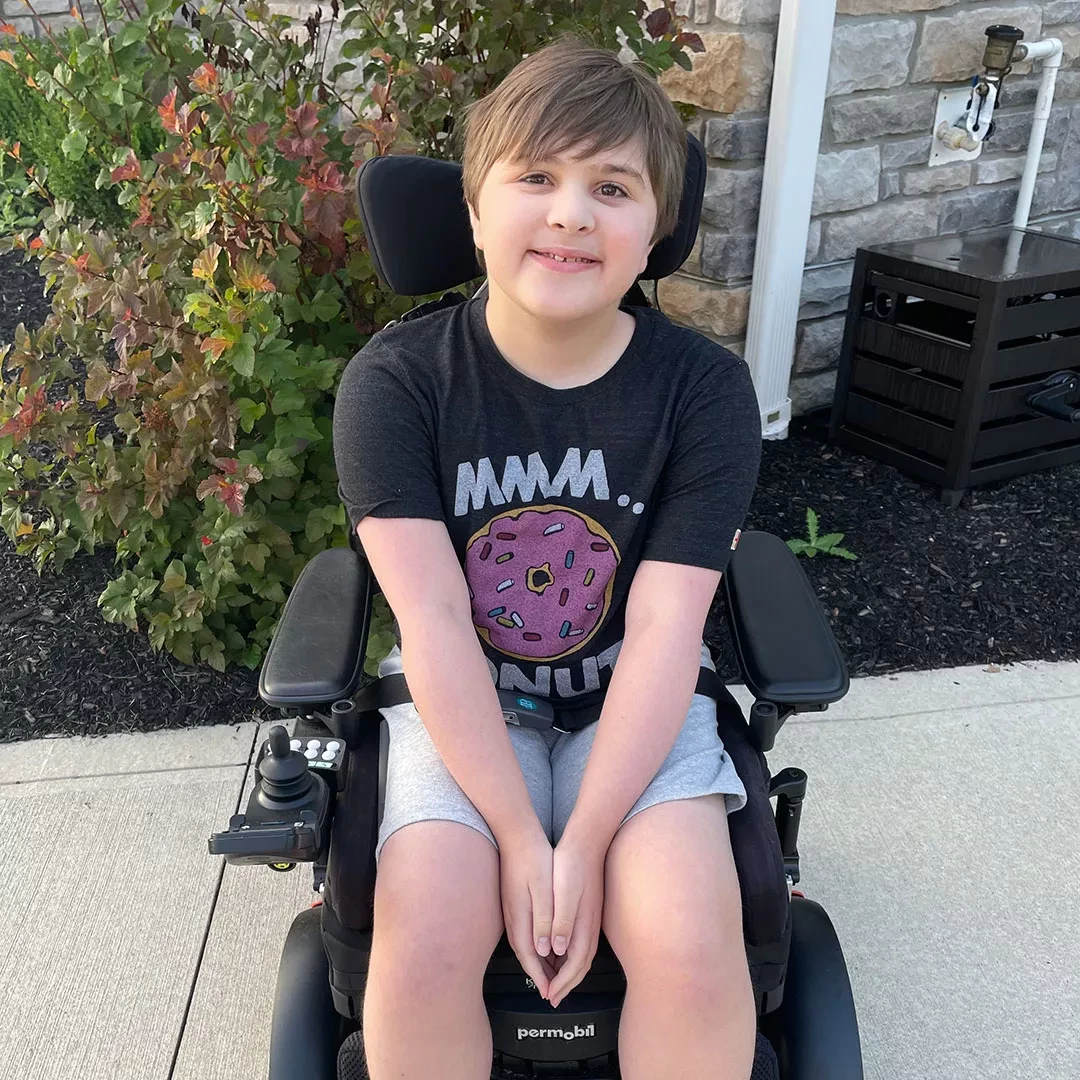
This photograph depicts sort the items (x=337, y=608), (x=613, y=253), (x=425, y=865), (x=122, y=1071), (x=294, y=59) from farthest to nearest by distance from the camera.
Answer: (x=294, y=59) < (x=122, y=1071) < (x=337, y=608) < (x=613, y=253) < (x=425, y=865)

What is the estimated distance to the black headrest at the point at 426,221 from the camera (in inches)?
61.4

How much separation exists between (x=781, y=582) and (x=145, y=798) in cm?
144

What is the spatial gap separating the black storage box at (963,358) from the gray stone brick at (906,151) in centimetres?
28

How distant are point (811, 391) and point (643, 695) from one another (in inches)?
98.4

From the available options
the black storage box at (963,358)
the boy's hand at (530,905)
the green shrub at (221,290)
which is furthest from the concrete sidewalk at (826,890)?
the black storage box at (963,358)

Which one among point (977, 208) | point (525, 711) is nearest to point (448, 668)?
point (525, 711)

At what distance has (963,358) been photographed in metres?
3.04

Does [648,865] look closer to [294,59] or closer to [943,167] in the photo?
[294,59]

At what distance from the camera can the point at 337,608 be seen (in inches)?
59.0

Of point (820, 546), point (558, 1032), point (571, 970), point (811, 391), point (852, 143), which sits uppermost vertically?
point (852, 143)

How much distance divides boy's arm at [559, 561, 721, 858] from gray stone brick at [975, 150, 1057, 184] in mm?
2837

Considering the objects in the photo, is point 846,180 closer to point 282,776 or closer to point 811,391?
point 811,391

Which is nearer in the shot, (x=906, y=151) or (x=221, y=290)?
(x=221, y=290)

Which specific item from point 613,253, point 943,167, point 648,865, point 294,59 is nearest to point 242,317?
point 294,59
